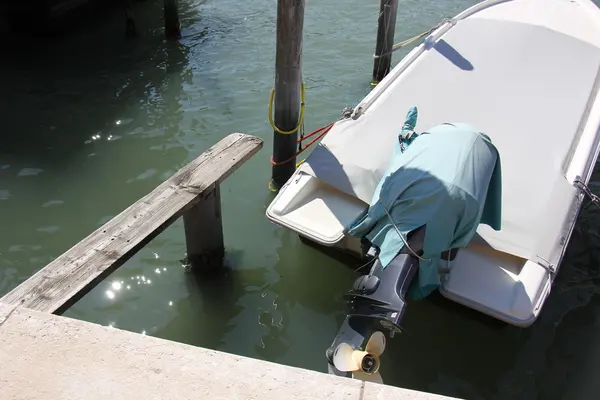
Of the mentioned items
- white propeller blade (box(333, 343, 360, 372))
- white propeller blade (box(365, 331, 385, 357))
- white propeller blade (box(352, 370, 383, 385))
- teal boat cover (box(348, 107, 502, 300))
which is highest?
teal boat cover (box(348, 107, 502, 300))

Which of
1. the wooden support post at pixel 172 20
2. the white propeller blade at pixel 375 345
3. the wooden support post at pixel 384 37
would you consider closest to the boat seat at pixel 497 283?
the white propeller blade at pixel 375 345

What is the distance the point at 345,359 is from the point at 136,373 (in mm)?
1145

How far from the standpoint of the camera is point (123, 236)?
132 inches

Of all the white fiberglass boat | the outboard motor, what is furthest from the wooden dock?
the white fiberglass boat

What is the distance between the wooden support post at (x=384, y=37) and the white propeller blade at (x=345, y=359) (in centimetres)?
507

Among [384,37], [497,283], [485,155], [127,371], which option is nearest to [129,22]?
[384,37]

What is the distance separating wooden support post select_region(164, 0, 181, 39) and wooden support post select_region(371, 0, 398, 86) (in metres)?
3.42

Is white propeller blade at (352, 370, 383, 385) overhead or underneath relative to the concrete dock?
underneath

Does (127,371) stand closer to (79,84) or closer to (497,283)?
(497,283)

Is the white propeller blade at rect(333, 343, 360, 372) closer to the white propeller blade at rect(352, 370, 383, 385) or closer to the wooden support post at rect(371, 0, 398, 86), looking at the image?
the white propeller blade at rect(352, 370, 383, 385)

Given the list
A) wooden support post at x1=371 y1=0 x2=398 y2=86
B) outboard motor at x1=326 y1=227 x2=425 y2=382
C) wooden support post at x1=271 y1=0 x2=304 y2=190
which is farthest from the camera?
wooden support post at x1=371 y1=0 x2=398 y2=86

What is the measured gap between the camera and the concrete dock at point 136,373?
1909 millimetres

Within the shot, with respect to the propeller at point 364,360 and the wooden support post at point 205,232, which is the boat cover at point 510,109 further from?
the propeller at point 364,360

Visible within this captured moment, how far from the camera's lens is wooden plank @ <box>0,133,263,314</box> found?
2844mm
